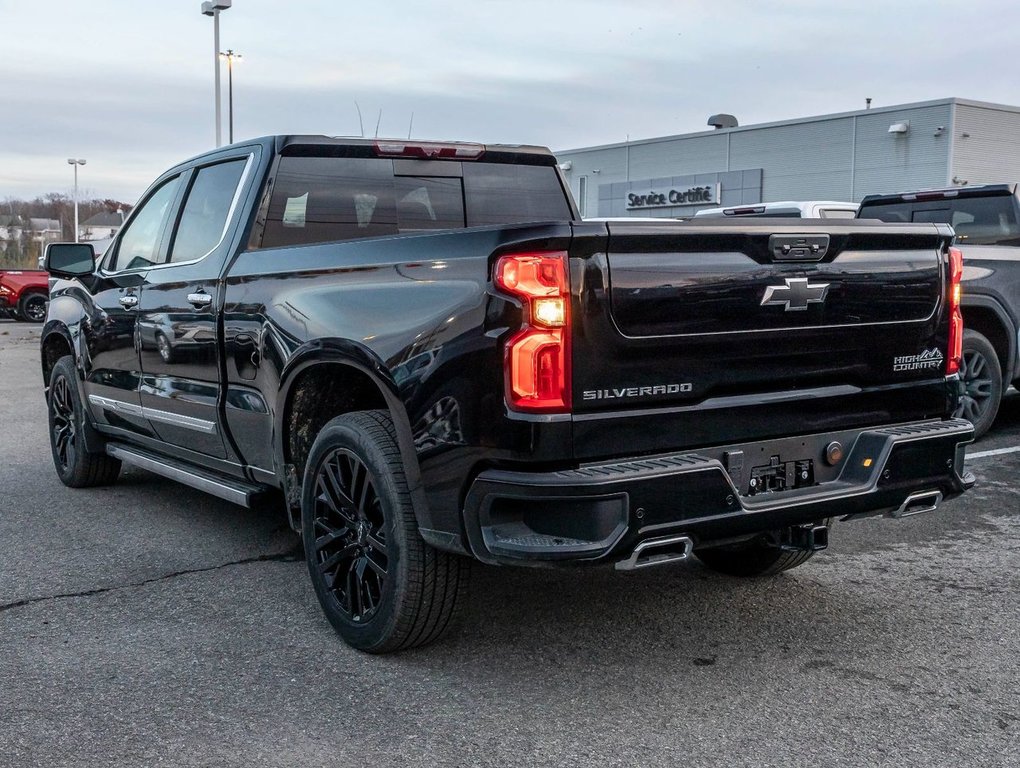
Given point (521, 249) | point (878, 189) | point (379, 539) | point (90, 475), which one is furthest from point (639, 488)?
point (878, 189)

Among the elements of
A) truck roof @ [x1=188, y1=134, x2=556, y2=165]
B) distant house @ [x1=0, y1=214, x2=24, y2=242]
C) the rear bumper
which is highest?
distant house @ [x1=0, y1=214, x2=24, y2=242]

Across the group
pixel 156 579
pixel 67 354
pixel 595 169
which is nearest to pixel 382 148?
pixel 156 579

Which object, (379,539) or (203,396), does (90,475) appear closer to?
(203,396)

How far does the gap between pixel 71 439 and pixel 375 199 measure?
119 inches

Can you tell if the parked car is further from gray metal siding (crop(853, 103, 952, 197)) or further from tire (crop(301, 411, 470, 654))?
gray metal siding (crop(853, 103, 952, 197))

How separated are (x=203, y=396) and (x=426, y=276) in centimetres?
190

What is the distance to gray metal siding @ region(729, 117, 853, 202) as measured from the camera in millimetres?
29625

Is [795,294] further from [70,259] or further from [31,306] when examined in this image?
[31,306]

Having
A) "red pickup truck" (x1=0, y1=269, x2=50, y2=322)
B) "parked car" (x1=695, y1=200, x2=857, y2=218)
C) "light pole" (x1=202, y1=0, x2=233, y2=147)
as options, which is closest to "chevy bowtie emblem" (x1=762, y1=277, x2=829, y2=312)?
"parked car" (x1=695, y1=200, x2=857, y2=218)

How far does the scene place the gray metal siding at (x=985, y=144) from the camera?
26.8 meters

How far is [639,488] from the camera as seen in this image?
331 cm

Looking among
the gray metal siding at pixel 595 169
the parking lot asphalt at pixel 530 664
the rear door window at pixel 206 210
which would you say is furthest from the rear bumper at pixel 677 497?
the gray metal siding at pixel 595 169

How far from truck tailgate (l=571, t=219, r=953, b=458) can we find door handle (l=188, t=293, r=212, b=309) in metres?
2.27

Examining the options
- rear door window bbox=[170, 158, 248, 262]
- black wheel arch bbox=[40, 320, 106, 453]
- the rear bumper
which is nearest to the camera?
the rear bumper
